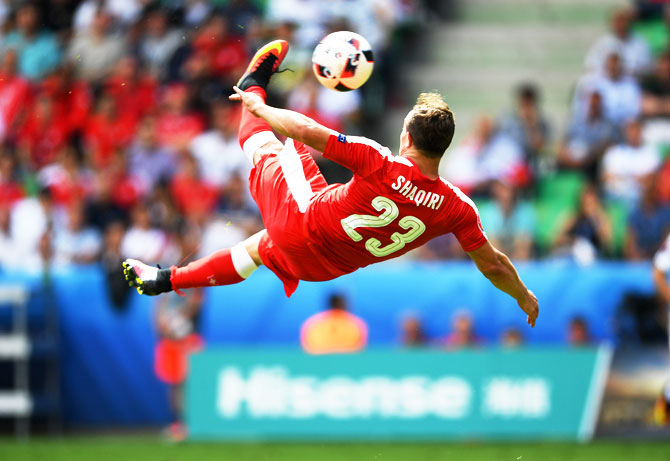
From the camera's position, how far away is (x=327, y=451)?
13.1 metres

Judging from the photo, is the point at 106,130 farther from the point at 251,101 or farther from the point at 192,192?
the point at 251,101

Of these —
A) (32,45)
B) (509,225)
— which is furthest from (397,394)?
(32,45)

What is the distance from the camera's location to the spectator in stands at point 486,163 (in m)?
15.8

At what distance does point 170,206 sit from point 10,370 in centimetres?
301

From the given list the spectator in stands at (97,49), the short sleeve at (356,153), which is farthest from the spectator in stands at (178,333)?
the short sleeve at (356,153)

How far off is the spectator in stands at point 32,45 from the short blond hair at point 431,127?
11.4 meters

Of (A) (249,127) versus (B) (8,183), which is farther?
(B) (8,183)

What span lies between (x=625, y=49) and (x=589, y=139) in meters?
1.99

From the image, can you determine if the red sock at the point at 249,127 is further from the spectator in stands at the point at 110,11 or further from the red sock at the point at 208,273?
the spectator in stands at the point at 110,11

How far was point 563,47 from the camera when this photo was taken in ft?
63.6

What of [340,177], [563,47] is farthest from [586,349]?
[563,47]

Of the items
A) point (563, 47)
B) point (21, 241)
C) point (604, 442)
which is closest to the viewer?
point (604, 442)

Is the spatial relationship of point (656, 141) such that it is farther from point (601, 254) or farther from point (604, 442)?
point (604, 442)

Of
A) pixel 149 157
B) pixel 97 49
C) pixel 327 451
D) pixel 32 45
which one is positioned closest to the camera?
pixel 327 451
